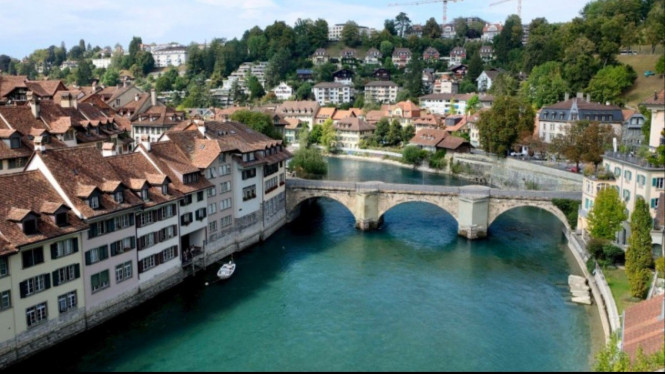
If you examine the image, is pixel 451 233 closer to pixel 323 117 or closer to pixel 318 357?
pixel 318 357

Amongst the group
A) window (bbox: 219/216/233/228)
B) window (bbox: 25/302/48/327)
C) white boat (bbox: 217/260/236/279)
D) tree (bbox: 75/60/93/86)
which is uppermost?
tree (bbox: 75/60/93/86)

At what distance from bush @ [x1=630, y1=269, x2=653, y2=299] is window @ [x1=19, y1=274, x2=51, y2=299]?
110ft

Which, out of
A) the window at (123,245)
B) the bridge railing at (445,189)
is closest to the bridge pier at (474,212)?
the bridge railing at (445,189)

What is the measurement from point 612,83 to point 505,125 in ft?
64.3

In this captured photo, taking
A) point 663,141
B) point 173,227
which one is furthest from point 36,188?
point 663,141

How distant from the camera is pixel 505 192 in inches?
2269

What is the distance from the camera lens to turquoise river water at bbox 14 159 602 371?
3309 cm

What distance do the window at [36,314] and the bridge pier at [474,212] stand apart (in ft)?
126

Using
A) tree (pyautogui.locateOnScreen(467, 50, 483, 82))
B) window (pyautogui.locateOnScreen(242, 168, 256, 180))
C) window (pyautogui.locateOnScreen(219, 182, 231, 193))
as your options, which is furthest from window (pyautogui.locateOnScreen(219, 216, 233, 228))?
tree (pyautogui.locateOnScreen(467, 50, 483, 82))

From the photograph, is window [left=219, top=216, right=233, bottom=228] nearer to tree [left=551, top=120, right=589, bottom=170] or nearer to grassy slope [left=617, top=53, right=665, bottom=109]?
tree [left=551, top=120, right=589, bottom=170]

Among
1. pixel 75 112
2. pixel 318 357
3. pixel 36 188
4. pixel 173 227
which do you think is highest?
pixel 75 112

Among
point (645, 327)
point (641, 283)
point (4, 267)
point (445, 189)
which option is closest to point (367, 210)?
point (445, 189)

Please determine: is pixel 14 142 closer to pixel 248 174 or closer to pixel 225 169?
pixel 225 169

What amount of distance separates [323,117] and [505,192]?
84102 millimetres
